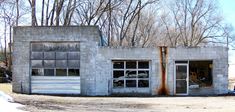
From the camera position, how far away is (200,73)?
99.1 ft

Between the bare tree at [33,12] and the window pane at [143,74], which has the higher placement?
the bare tree at [33,12]

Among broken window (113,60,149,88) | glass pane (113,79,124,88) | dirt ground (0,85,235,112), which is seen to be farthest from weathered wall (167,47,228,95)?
dirt ground (0,85,235,112)

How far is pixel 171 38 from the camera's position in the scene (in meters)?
68.9

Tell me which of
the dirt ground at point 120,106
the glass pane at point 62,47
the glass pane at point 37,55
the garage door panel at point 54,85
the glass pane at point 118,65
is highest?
the glass pane at point 62,47

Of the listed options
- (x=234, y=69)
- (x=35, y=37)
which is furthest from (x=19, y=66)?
(x=234, y=69)

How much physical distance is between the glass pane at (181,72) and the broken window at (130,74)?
1.93m

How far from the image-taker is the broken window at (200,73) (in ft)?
98.9

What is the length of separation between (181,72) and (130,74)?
3.28 metres

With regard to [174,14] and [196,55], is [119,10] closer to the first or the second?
[174,14]

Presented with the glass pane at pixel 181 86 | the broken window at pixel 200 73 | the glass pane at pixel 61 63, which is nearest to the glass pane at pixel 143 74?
the glass pane at pixel 181 86

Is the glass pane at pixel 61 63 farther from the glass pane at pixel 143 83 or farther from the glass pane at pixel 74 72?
the glass pane at pixel 143 83

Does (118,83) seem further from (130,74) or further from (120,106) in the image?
(120,106)

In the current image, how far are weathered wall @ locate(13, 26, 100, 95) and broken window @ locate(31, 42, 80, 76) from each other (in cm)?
31

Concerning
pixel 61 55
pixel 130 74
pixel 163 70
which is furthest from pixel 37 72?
pixel 163 70
